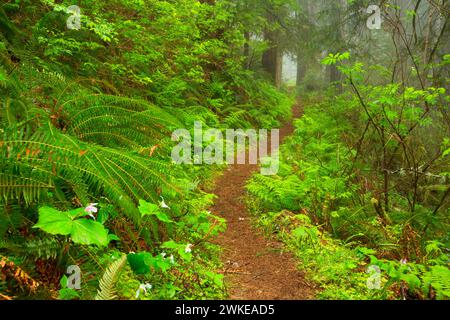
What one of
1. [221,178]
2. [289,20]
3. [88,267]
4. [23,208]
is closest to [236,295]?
[88,267]

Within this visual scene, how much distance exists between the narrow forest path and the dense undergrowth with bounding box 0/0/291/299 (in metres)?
0.20

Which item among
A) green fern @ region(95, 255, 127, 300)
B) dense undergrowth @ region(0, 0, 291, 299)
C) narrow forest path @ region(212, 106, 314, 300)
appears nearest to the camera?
green fern @ region(95, 255, 127, 300)

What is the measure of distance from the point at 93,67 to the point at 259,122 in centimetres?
560

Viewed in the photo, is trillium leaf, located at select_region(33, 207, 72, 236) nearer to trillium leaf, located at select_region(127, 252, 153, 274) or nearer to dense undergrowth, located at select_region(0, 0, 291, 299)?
dense undergrowth, located at select_region(0, 0, 291, 299)

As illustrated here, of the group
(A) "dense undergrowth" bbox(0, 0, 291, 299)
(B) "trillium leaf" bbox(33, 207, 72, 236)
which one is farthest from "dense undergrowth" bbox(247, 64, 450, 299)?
(B) "trillium leaf" bbox(33, 207, 72, 236)

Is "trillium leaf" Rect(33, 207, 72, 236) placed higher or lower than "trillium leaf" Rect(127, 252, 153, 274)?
higher

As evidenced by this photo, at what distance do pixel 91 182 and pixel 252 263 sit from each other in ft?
5.81

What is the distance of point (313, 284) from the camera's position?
319 centimetres

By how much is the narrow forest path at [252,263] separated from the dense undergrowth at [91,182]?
204mm

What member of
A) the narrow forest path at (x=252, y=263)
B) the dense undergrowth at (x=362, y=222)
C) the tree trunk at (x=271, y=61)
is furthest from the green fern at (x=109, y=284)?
the tree trunk at (x=271, y=61)

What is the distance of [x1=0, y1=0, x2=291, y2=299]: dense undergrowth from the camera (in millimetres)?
2270

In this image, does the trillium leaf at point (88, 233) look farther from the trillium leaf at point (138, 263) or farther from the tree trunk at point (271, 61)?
the tree trunk at point (271, 61)

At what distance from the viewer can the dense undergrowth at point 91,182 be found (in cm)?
227
